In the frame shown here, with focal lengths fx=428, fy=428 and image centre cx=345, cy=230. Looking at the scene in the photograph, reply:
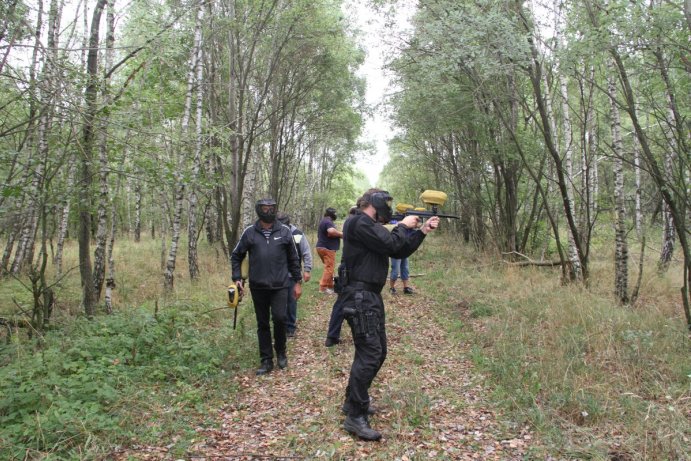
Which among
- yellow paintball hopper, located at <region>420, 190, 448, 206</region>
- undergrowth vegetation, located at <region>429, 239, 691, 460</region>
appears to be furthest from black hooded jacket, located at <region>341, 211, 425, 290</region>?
undergrowth vegetation, located at <region>429, 239, 691, 460</region>

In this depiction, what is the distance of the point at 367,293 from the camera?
3768mm

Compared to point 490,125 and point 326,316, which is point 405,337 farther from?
point 490,125

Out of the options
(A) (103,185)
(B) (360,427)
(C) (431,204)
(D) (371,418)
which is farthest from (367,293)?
(A) (103,185)

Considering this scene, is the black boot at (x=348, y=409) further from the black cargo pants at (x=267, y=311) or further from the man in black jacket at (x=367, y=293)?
the black cargo pants at (x=267, y=311)

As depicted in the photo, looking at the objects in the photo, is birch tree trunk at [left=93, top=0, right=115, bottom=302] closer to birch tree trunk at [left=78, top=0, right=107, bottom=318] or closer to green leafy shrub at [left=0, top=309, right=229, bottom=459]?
birch tree trunk at [left=78, top=0, right=107, bottom=318]

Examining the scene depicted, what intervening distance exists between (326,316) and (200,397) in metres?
3.90

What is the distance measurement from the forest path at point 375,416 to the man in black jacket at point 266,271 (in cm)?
50

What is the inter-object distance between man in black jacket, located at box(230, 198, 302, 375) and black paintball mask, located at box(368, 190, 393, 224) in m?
1.63

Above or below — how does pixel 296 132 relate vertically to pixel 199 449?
above

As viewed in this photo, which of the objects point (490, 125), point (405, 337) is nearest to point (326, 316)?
point (405, 337)

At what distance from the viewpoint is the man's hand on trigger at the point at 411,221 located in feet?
12.3

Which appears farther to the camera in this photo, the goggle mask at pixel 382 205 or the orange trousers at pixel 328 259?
the orange trousers at pixel 328 259

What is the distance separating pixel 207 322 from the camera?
698cm

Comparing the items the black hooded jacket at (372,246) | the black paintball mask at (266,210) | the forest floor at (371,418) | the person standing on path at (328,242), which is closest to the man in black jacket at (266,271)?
the black paintball mask at (266,210)
